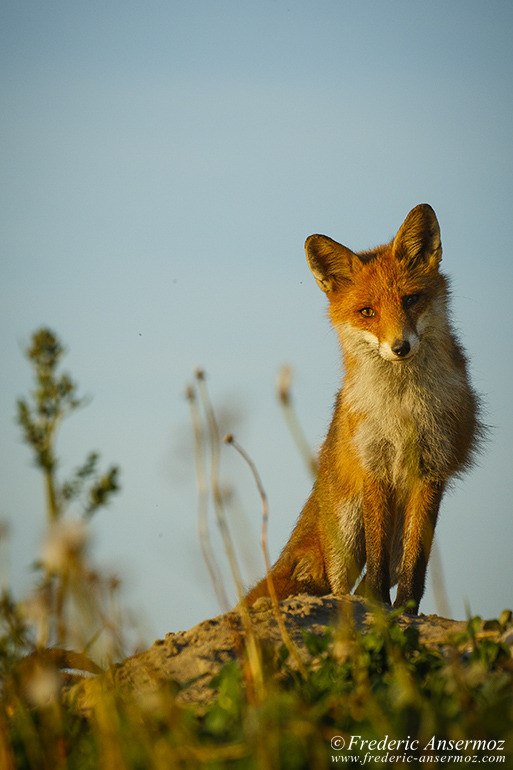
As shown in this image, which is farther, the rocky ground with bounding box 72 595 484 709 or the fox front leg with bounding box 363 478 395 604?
the fox front leg with bounding box 363 478 395 604

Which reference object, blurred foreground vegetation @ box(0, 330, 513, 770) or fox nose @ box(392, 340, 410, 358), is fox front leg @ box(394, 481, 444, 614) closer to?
fox nose @ box(392, 340, 410, 358)

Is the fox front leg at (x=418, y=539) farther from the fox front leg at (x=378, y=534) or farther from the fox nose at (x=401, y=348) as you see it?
the fox nose at (x=401, y=348)

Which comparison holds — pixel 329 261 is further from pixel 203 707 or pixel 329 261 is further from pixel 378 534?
pixel 203 707

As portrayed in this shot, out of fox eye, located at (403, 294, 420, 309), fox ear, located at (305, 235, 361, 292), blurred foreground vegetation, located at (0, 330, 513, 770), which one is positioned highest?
fox ear, located at (305, 235, 361, 292)

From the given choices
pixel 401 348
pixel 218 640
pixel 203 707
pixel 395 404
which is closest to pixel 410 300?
pixel 401 348

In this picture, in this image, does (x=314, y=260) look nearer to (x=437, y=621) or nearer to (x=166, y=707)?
(x=437, y=621)

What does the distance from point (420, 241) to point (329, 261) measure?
77cm

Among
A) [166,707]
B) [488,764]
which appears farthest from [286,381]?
[488,764]

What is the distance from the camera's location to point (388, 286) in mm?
5688

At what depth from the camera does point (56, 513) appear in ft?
6.77

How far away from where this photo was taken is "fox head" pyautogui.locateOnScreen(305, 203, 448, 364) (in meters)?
5.48

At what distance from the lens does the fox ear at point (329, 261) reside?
6070 millimetres

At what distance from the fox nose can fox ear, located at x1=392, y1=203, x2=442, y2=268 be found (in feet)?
3.34

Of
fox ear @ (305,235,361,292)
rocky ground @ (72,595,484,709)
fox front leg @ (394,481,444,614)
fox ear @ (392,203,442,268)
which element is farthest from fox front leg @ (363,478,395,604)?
fox ear @ (392,203,442,268)
